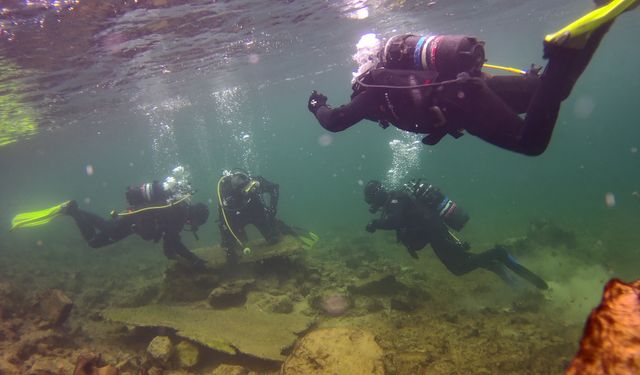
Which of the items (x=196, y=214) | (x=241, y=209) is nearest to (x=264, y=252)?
(x=241, y=209)

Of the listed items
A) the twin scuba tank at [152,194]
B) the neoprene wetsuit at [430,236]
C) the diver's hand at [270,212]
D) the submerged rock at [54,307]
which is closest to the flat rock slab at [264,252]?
the diver's hand at [270,212]

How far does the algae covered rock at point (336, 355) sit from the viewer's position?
16.5 feet

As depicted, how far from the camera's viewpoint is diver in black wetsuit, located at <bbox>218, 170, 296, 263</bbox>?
10977 millimetres

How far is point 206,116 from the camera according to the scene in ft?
169

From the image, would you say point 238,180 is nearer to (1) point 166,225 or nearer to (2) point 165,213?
(2) point 165,213

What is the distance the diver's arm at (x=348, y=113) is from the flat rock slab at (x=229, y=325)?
13.3 ft

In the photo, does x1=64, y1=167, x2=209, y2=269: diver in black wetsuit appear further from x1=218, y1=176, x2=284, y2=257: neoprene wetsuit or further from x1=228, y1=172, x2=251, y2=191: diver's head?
x1=228, y1=172, x2=251, y2=191: diver's head

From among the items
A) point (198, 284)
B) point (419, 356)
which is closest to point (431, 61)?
point (419, 356)

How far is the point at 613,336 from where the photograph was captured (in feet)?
3.91

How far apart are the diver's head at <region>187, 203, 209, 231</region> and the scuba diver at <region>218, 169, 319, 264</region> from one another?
2.52 ft

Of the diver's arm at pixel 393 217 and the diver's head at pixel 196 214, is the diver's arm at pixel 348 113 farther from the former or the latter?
the diver's head at pixel 196 214

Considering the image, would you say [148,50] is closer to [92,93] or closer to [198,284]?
[92,93]

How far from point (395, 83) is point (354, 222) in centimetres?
2759

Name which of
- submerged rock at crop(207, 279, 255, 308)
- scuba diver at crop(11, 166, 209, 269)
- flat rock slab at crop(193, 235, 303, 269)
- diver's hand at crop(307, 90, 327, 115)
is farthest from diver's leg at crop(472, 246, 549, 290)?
scuba diver at crop(11, 166, 209, 269)
